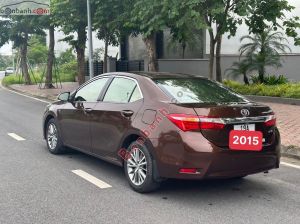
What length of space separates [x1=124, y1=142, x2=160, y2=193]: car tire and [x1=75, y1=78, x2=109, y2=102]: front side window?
1.32 m

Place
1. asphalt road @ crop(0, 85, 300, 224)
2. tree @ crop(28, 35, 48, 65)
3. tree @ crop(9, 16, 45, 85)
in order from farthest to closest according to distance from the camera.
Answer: tree @ crop(28, 35, 48, 65) → tree @ crop(9, 16, 45, 85) → asphalt road @ crop(0, 85, 300, 224)

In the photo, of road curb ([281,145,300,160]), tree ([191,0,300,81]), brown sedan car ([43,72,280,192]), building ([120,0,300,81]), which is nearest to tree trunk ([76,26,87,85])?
building ([120,0,300,81])

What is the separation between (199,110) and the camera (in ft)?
17.5

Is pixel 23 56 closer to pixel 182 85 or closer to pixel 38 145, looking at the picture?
pixel 38 145

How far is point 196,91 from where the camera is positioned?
6000 millimetres

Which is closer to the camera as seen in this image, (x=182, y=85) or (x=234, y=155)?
(x=234, y=155)

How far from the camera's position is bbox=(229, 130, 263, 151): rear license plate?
5.30 meters

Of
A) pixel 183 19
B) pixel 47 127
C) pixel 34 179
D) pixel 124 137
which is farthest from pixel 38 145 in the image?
pixel 183 19

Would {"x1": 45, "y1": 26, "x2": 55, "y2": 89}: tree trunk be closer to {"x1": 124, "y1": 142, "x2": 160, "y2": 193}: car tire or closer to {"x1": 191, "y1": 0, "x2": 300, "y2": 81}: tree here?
{"x1": 191, "y1": 0, "x2": 300, "y2": 81}: tree

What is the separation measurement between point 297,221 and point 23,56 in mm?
31450

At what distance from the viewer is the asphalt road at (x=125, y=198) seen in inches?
191

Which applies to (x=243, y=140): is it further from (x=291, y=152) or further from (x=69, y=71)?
(x=69, y=71)

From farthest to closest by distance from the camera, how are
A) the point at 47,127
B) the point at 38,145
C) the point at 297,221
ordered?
1. the point at 38,145
2. the point at 47,127
3. the point at 297,221

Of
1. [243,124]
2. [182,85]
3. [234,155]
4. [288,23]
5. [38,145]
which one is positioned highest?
[288,23]
